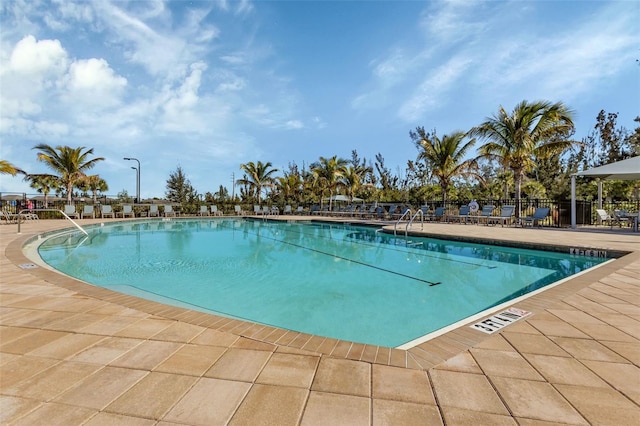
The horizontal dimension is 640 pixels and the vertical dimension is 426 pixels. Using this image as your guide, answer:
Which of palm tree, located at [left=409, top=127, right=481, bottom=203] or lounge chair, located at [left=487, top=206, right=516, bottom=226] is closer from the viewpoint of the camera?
lounge chair, located at [left=487, top=206, right=516, bottom=226]

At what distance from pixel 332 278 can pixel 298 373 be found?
412 centimetres

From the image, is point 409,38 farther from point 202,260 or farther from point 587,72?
point 202,260

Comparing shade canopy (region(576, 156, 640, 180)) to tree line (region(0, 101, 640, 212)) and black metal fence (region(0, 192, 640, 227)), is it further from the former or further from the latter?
black metal fence (region(0, 192, 640, 227))

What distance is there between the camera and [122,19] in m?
9.40

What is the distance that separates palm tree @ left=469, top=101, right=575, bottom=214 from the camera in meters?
12.2

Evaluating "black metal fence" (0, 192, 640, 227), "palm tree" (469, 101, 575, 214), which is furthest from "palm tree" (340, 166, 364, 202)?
"palm tree" (469, 101, 575, 214)

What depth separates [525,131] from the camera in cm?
1236

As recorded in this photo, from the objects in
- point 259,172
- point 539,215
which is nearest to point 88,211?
point 259,172

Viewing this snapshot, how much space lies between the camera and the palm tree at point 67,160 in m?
18.0

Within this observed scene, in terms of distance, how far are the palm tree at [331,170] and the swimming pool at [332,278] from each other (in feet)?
43.2

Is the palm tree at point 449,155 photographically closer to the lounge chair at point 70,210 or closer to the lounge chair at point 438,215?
the lounge chair at point 438,215

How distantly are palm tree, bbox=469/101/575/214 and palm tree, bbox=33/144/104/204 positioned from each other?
2185cm

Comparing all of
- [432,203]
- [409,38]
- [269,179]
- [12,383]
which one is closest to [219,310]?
[12,383]

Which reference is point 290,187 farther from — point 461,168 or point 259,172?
point 461,168
